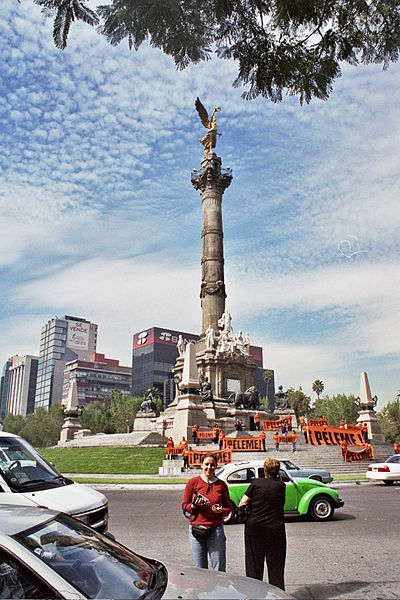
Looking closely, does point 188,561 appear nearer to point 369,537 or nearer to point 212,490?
point 212,490

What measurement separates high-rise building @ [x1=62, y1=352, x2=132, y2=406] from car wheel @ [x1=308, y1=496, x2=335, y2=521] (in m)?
132

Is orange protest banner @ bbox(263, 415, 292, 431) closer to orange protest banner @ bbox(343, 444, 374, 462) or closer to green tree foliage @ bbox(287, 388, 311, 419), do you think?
orange protest banner @ bbox(343, 444, 374, 462)

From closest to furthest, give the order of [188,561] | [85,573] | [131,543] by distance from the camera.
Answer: [85,573] < [188,561] < [131,543]

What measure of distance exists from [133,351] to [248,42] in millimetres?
121200

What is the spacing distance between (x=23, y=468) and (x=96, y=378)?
144m

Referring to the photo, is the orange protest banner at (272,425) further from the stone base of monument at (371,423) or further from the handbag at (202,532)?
the handbag at (202,532)

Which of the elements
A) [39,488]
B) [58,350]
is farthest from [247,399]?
[58,350]

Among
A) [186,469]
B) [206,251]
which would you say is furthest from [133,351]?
[186,469]

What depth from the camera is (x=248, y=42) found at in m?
6.25

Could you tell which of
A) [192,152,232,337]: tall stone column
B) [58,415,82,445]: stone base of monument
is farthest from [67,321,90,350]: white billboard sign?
[192,152,232,337]: tall stone column

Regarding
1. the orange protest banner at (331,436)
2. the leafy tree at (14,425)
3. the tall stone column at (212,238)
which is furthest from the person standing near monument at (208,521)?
the leafy tree at (14,425)

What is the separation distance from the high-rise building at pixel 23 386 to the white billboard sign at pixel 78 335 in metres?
17.0

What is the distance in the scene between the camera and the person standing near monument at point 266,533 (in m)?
4.96

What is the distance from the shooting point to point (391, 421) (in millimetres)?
85438
